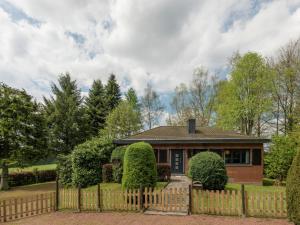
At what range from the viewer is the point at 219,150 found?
19.0 meters

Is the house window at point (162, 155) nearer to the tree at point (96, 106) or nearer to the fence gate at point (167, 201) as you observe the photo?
the fence gate at point (167, 201)

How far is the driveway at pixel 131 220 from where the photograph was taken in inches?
333

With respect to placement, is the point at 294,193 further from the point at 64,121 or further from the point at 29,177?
the point at 64,121

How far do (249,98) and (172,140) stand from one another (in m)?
12.6

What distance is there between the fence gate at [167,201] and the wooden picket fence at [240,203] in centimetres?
50

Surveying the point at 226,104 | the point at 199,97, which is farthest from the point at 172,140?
the point at 199,97

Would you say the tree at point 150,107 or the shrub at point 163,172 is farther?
the tree at point 150,107

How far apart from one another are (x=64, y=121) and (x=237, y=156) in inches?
896

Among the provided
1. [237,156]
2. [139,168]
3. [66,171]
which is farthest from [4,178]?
[237,156]

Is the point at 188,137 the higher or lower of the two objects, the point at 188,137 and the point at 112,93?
the lower

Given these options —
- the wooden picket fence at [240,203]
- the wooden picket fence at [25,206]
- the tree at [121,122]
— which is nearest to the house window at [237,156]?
the wooden picket fence at [240,203]

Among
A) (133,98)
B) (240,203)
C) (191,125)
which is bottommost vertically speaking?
(240,203)

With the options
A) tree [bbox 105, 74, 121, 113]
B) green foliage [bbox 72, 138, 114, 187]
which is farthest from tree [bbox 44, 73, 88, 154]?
green foliage [bbox 72, 138, 114, 187]

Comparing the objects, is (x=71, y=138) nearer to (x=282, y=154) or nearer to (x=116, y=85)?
(x=116, y=85)
